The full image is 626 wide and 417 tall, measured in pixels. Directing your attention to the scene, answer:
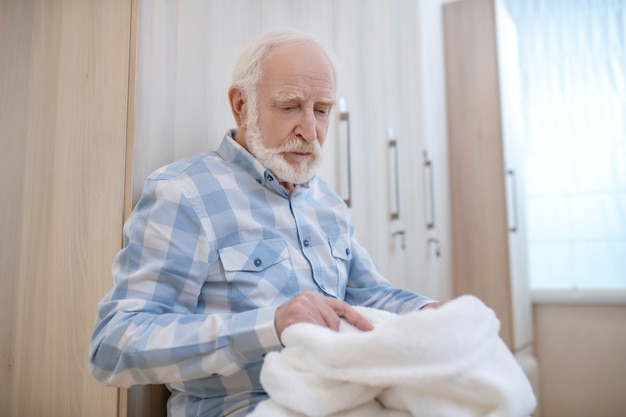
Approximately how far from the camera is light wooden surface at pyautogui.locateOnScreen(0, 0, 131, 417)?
1107 mm

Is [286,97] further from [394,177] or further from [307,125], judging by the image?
[394,177]

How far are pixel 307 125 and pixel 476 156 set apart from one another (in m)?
1.92

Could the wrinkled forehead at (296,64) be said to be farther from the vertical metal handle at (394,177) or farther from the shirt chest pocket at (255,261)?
the vertical metal handle at (394,177)

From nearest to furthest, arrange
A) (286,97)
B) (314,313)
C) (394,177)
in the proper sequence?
1. (314,313)
2. (286,97)
3. (394,177)

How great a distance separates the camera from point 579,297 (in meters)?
2.92

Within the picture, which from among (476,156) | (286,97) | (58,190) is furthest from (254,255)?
(476,156)

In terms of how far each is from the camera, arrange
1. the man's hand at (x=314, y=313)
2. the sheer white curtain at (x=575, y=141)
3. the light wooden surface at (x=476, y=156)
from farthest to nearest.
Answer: the sheer white curtain at (x=575, y=141) → the light wooden surface at (x=476, y=156) → the man's hand at (x=314, y=313)

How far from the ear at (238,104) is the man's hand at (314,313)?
52cm

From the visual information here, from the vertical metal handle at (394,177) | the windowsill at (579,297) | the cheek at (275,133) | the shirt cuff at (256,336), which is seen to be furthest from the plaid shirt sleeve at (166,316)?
the windowsill at (579,297)

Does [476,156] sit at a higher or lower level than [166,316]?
higher

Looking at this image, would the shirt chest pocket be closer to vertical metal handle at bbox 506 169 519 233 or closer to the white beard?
the white beard

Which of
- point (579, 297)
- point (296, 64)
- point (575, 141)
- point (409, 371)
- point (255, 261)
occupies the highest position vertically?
point (575, 141)

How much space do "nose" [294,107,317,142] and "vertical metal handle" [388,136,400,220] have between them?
99 cm

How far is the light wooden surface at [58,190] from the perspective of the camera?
1107 mm
